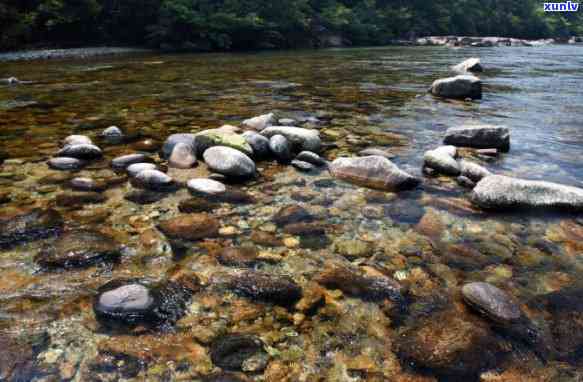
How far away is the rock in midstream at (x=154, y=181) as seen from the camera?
3.75 m

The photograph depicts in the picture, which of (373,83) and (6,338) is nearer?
(6,338)

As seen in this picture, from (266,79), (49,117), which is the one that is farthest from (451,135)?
(266,79)

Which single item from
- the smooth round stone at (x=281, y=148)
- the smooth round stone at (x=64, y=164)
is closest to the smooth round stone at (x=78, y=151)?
the smooth round stone at (x=64, y=164)

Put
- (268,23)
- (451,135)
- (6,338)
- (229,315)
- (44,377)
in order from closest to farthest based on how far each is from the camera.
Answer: (44,377) → (6,338) → (229,315) → (451,135) → (268,23)

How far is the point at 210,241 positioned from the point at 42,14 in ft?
86.6

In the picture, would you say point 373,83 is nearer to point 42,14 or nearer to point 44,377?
point 44,377

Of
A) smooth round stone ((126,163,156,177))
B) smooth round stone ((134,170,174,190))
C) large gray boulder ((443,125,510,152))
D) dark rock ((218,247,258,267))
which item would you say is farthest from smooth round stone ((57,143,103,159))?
large gray boulder ((443,125,510,152))

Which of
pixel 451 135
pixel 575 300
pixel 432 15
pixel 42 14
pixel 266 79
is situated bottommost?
pixel 575 300

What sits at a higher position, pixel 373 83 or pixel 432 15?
pixel 432 15

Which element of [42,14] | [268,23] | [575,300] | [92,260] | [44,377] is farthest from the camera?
[268,23]

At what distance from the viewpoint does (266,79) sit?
12.0 meters

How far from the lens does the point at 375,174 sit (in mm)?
3922

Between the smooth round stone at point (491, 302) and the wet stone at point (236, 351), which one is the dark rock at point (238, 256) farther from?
the smooth round stone at point (491, 302)

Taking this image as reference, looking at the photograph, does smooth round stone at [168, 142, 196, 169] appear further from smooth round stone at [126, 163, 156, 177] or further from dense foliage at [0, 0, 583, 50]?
dense foliage at [0, 0, 583, 50]
